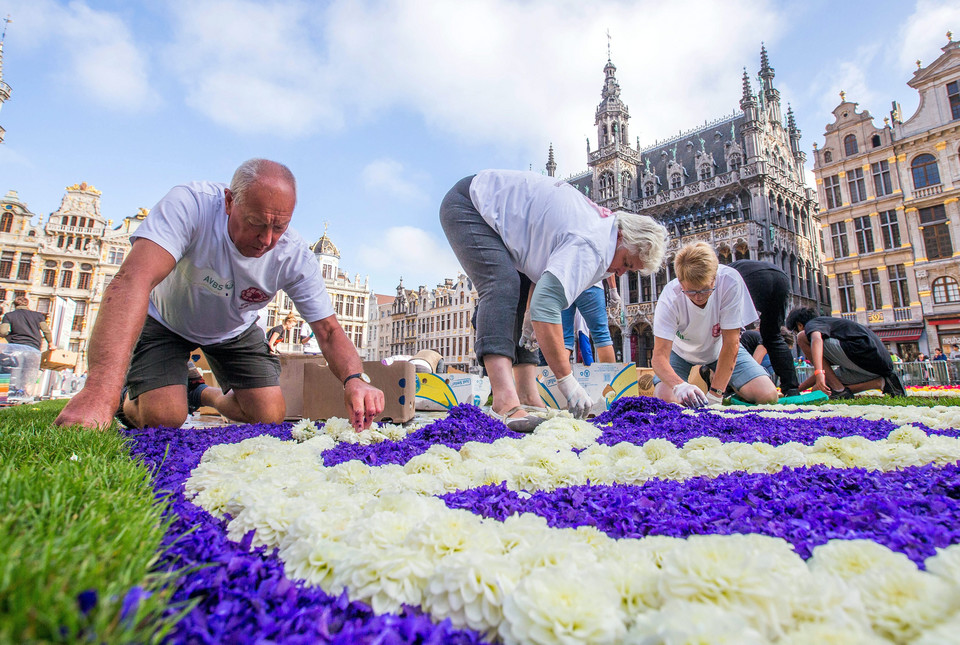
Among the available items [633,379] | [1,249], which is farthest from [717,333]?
[1,249]

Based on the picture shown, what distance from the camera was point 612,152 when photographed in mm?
35781

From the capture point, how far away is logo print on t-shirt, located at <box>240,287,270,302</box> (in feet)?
10.0

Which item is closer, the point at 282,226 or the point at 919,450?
the point at 919,450

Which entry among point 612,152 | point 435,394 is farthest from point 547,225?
point 612,152

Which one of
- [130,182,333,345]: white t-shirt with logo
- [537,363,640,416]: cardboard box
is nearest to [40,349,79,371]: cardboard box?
[130,182,333,345]: white t-shirt with logo

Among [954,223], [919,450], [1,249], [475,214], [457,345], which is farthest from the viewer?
[457,345]

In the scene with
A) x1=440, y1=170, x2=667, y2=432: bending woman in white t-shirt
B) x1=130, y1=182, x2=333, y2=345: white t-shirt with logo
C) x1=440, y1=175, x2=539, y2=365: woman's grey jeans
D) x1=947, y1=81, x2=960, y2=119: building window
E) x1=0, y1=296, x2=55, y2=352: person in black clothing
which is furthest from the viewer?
x1=947, y1=81, x2=960, y2=119: building window

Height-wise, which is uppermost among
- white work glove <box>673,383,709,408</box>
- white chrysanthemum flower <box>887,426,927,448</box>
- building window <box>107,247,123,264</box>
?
building window <box>107,247,123,264</box>

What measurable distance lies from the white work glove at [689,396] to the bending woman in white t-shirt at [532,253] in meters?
1.15

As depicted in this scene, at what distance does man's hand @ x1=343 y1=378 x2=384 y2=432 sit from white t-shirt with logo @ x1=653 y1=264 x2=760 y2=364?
2695 millimetres

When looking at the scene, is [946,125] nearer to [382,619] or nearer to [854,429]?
[854,429]

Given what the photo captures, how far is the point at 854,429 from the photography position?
2.47 metres

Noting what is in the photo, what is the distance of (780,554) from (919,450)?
1.35 metres

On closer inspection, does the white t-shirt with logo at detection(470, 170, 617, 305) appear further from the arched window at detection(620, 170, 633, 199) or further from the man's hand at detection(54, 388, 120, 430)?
the arched window at detection(620, 170, 633, 199)
